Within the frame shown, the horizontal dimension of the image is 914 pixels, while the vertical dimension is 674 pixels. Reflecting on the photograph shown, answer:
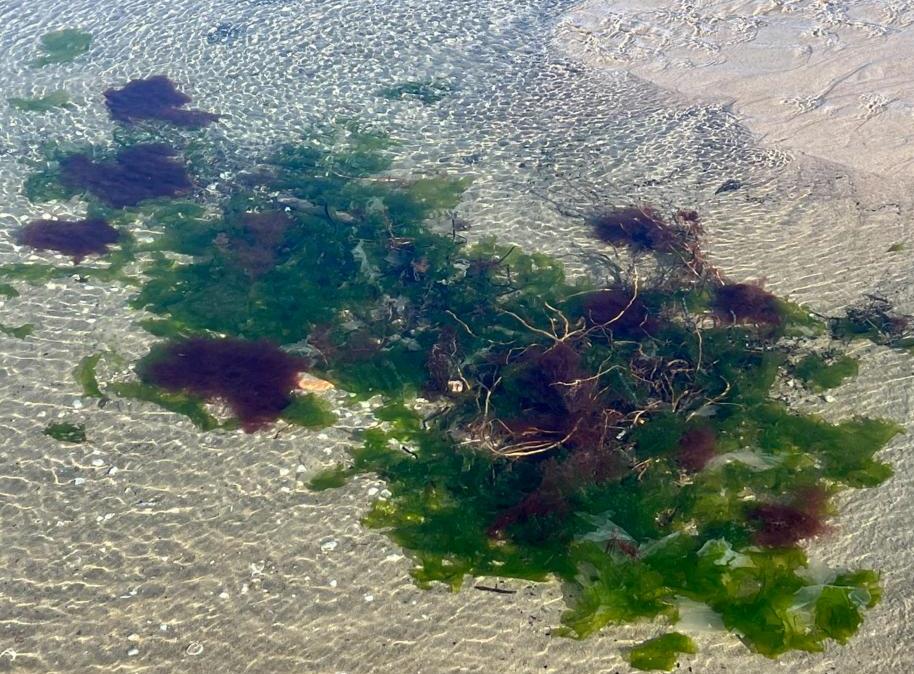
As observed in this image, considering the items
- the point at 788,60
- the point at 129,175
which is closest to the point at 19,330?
the point at 129,175

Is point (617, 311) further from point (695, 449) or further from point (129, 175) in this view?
point (129, 175)

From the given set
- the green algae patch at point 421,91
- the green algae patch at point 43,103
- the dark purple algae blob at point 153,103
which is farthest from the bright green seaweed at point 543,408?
the green algae patch at point 421,91

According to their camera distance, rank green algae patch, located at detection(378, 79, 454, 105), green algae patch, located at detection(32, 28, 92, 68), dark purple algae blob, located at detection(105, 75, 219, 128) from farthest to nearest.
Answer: green algae patch, located at detection(32, 28, 92, 68) → green algae patch, located at detection(378, 79, 454, 105) → dark purple algae blob, located at detection(105, 75, 219, 128)

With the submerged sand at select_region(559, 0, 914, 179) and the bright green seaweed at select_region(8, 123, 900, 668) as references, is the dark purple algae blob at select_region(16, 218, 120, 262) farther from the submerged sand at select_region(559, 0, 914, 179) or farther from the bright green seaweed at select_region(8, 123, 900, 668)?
the submerged sand at select_region(559, 0, 914, 179)

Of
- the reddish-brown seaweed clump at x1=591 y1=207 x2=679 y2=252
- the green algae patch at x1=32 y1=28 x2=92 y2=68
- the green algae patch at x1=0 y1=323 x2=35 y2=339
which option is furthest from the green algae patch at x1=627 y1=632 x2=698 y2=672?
the green algae patch at x1=32 y1=28 x2=92 y2=68

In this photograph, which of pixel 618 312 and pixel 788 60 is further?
pixel 788 60

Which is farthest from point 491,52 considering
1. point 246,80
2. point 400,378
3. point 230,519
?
point 230,519
